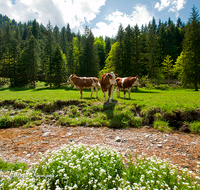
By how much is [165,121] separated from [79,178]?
7.35 m

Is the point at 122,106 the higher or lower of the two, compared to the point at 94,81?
lower

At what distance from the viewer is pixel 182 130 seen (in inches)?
293

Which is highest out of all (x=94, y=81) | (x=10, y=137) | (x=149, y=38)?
(x=149, y=38)

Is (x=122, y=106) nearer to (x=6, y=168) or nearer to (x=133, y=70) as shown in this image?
(x=6, y=168)

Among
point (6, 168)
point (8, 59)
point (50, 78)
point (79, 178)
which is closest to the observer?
point (79, 178)

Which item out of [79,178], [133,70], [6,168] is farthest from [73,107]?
[133,70]

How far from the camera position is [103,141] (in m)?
6.20

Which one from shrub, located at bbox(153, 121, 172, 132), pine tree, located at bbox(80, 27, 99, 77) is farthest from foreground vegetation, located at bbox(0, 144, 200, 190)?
pine tree, located at bbox(80, 27, 99, 77)

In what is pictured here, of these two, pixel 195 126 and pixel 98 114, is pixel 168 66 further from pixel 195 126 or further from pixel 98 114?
pixel 98 114

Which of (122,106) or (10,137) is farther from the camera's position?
(122,106)

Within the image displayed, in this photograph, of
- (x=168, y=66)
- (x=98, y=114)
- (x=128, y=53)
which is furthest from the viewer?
(x=168, y=66)

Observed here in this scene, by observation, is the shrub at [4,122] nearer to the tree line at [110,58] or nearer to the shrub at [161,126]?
the shrub at [161,126]

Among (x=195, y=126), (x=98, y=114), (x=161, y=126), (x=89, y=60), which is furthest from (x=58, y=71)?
(x=195, y=126)

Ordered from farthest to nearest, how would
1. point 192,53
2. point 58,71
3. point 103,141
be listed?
point 58,71 < point 192,53 < point 103,141
